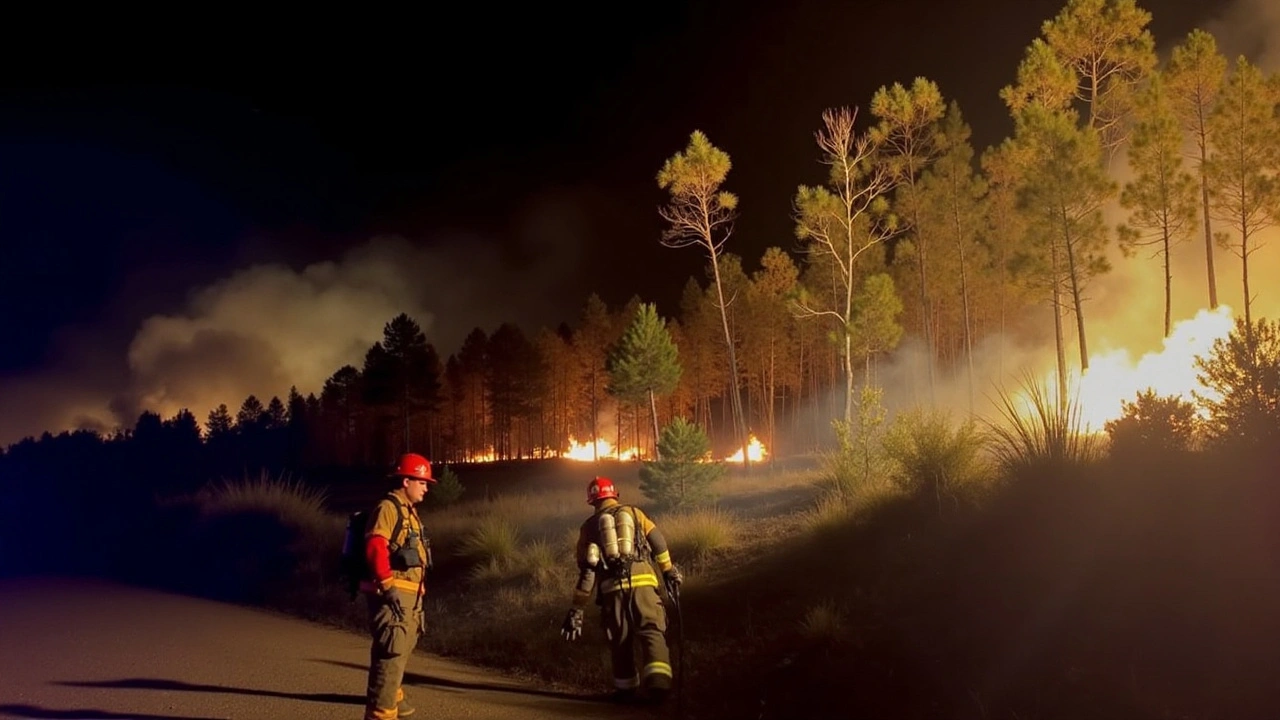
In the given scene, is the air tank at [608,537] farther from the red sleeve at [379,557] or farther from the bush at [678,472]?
the bush at [678,472]

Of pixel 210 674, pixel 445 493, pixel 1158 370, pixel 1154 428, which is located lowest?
pixel 210 674

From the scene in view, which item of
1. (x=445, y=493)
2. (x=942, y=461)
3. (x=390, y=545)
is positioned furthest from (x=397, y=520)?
(x=445, y=493)

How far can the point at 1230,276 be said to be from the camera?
35.6 metres

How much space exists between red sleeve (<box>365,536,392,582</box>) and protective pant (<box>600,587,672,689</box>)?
7.00 feet

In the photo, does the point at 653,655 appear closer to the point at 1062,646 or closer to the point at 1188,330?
the point at 1062,646

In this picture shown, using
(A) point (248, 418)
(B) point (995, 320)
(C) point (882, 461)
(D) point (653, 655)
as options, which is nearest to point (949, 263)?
(B) point (995, 320)

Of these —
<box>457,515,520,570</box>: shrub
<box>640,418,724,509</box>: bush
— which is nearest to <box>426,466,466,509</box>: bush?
<box>640,418,724,509</box>: bush

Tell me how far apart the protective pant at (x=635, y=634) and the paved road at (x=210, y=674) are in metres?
0.34

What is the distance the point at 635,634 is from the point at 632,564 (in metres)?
0.63

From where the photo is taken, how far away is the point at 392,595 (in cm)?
698

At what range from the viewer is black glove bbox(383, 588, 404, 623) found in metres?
6.96

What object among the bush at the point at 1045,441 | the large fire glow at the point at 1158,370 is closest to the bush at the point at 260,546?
the bush at the point at 1045,441

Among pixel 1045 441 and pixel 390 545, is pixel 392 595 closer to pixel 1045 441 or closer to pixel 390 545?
pixel 390 545

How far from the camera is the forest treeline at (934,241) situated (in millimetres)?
26594
